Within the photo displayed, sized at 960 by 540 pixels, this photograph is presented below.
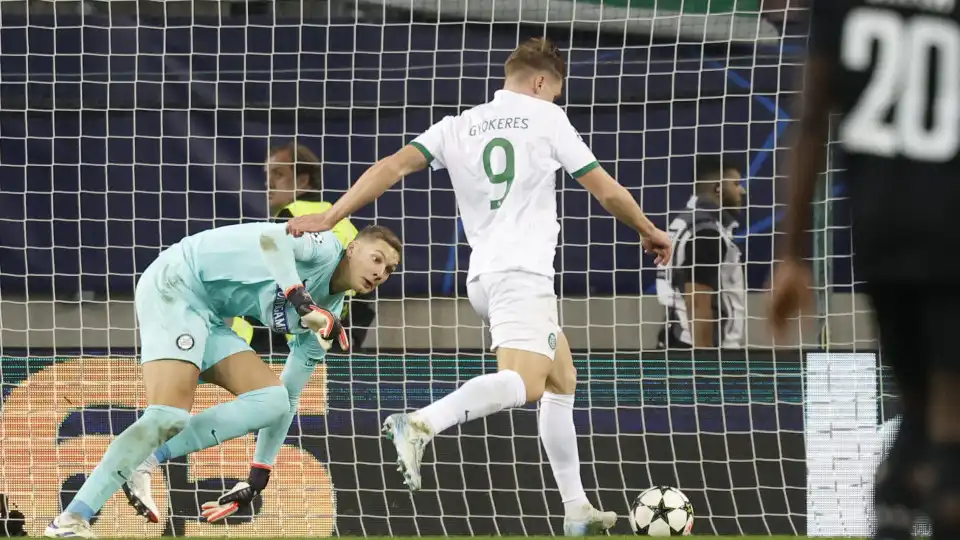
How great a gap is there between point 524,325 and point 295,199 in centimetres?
273

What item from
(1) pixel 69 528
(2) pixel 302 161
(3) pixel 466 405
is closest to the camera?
(3) pixel 466 405

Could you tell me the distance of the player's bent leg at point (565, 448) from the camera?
5996 mm

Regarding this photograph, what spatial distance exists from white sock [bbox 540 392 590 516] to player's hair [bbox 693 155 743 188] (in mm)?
2360

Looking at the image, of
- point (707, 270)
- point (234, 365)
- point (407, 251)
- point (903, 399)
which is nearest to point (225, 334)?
point (234, 365)

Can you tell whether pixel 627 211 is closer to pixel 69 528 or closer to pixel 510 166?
pixel 510 166

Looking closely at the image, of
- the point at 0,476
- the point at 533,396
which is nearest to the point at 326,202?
the point at 0,476

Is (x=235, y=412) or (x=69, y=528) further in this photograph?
(x=235, y=412)

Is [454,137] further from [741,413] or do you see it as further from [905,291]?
[905,291]

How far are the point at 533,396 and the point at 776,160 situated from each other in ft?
10.1

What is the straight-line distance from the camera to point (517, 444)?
7742mm

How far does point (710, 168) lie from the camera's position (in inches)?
316

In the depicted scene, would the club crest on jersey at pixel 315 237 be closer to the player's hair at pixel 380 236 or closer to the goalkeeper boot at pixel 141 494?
the player's hair at pixel 380 236

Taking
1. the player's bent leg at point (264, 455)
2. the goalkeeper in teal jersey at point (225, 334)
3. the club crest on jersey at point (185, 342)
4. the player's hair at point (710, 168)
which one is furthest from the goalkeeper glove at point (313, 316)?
the player's hair at point (710, 168)

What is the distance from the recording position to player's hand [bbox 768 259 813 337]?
2762 millimetres
